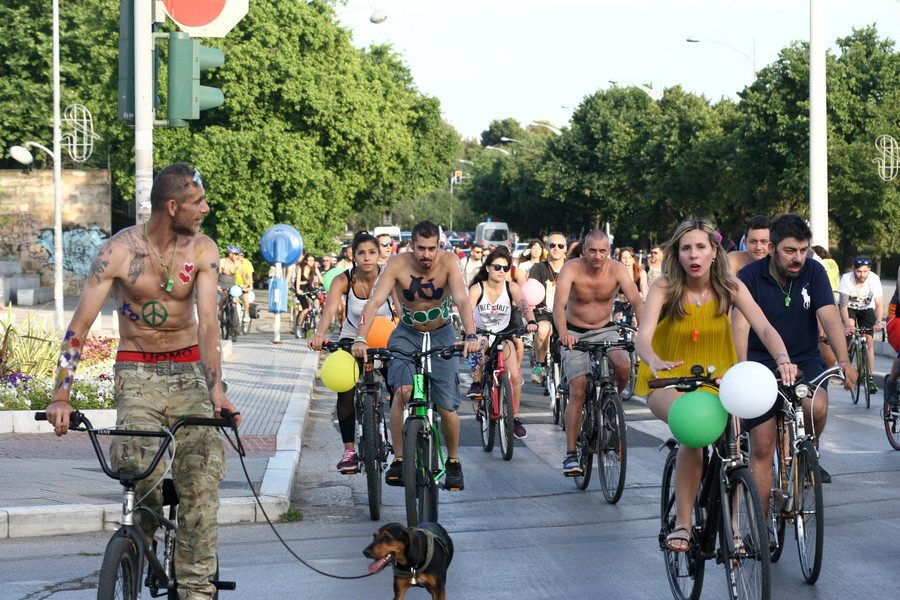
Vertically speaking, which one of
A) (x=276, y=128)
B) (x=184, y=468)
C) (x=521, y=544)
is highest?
(x=276, y=128)

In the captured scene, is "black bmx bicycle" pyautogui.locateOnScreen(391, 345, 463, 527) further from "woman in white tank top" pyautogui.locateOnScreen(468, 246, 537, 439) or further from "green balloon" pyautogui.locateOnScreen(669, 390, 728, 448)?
"woman in white tank top" pyautogui.locateOnScreen(468, 246, 537, 439)

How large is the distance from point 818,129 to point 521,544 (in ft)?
41.2

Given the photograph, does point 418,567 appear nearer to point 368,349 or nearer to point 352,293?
point 368,349

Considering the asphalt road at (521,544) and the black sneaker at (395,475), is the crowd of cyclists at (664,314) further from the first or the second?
the asphalt road at (521,544)

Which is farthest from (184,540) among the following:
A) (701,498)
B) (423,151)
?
(423,151)

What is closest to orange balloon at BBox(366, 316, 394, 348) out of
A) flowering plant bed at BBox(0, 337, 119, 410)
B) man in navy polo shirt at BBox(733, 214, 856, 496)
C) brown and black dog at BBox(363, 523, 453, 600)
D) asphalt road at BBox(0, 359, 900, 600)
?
asphalt road at BBox(0, 359, 900, 600)

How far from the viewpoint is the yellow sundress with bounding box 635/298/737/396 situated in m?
5.52

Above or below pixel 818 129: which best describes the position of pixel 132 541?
below

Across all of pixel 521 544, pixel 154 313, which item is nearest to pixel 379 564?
pixel 154 313

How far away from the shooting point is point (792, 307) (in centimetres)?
648

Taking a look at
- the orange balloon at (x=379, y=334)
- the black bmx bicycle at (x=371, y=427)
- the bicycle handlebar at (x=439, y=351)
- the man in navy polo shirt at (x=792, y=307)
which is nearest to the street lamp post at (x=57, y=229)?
the orange balloon at (x=379, y=334)

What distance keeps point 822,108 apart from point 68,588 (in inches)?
581

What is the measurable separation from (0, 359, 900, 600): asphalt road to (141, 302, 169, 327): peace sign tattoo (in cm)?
175

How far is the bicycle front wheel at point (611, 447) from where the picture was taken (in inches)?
312
